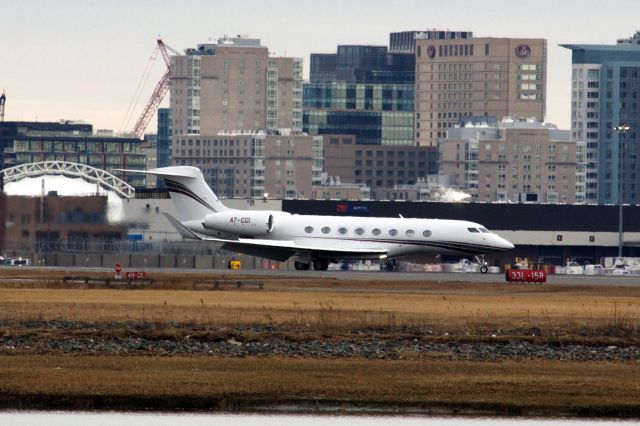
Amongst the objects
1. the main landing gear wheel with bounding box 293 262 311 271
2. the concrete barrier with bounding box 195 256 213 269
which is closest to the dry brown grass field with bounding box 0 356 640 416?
the main landing gear wheel with bounding box 293 262 311 271

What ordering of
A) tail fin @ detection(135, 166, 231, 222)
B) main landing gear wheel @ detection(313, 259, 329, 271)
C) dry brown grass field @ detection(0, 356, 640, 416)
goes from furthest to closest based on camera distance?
1. tail fin @ detection(135, 166, 231, 222)
2. main landing gear wheel @ detection(313, 259, 329, 271)
3. dry brown grass field @ detection(0, 356, 640, 416)

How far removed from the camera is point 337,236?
331 feet

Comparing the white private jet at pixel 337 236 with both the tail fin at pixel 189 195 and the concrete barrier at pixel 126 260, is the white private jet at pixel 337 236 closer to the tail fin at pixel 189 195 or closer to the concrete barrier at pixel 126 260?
the tail fin at pixel 189 195

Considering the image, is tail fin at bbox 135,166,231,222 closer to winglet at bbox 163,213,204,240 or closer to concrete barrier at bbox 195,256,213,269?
winglet at bbox 163,213,204,240

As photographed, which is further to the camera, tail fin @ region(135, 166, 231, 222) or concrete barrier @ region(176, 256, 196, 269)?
concrete barrier @ region(176, 256, 196, 269)

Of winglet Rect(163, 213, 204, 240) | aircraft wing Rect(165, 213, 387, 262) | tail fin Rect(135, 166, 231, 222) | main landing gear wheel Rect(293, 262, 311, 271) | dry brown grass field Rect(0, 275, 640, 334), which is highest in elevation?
tail fin Rect(135, 166, 231, 222)

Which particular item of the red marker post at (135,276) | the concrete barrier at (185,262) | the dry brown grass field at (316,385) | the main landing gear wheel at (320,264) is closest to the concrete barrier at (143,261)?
the concrete barrier at (185,262)

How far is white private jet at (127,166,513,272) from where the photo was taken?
9981cm

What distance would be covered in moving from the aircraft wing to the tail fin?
153 inches

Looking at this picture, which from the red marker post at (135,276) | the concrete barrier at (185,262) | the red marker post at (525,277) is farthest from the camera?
the concrete barrier at (185,262)

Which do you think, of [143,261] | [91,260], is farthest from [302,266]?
[91,260]

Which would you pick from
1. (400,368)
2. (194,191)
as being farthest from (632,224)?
(400,368)

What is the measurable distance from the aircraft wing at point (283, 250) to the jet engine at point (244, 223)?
660mm

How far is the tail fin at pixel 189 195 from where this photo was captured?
105 m
